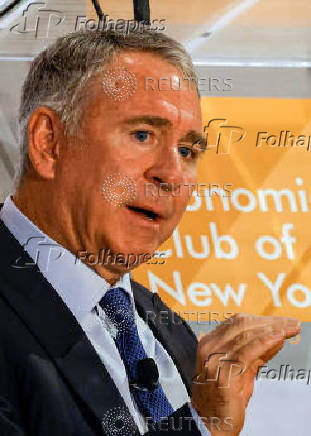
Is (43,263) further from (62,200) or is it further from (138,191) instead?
(138,191)

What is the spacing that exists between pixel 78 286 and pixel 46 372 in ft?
0.52

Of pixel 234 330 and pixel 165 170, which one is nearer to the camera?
pixel 234 330

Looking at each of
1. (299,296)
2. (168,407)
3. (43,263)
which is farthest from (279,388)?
(43,263)

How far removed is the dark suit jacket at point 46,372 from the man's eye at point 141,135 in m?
0.29

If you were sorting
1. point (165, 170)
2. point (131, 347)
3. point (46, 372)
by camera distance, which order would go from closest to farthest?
point (46, 372) < point (131, 347) < point (165, 170)

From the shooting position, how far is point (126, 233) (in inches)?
43.1

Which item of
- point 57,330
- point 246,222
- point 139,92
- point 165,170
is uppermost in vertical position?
point 139,92

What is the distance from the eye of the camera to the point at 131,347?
993 mm

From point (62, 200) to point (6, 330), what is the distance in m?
0.26

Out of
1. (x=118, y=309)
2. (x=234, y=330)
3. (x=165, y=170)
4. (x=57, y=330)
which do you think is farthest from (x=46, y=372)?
(x=165, y=170)

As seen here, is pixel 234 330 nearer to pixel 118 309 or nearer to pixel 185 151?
pixel 118 309

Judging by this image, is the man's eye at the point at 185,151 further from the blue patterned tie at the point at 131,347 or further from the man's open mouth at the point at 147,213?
the blue patterned tie at the point at 131,347

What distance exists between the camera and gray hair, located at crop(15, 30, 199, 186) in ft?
3.40

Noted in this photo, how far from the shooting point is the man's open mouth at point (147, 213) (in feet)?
3.67
